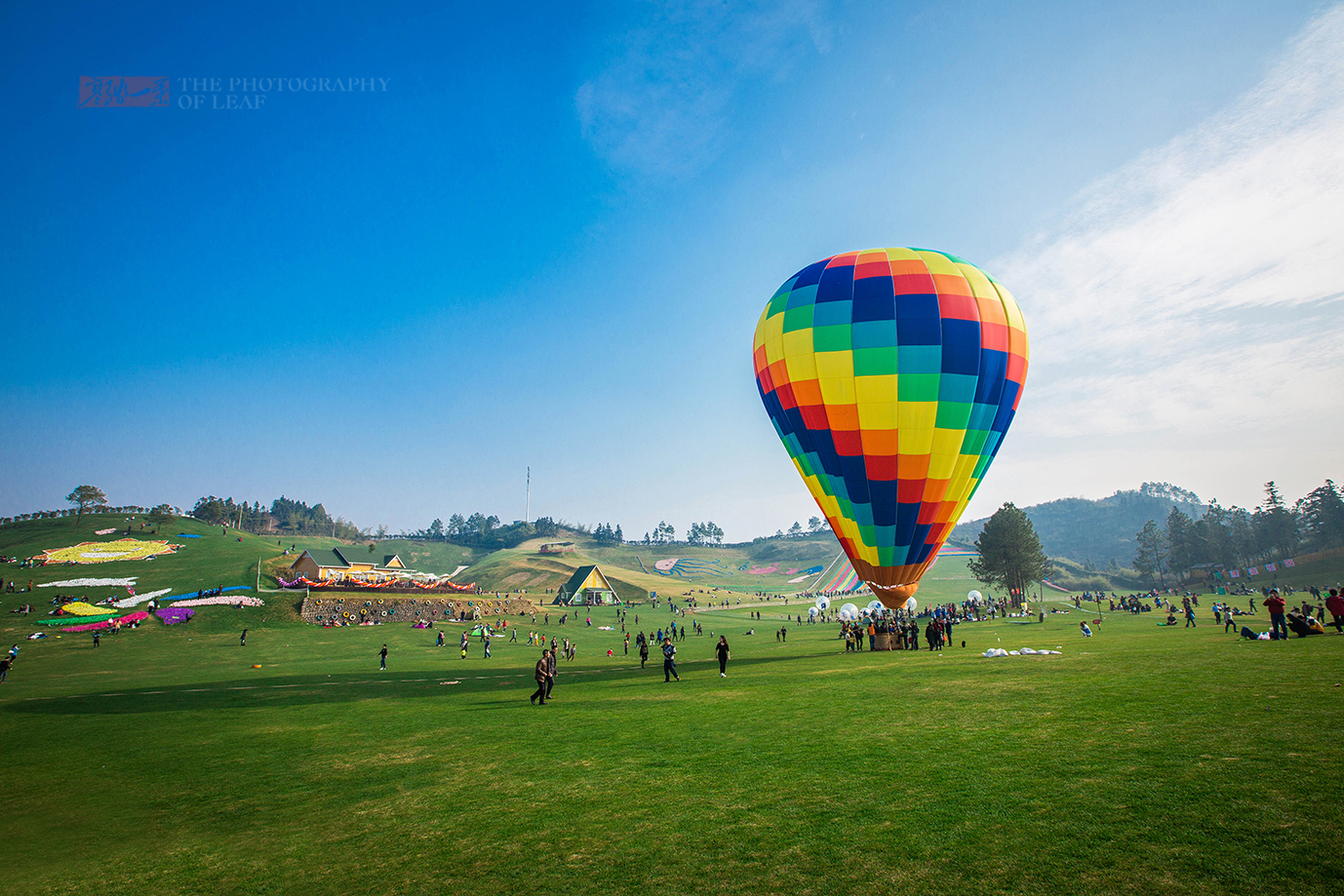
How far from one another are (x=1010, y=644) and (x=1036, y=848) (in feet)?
85.6

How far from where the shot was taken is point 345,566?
73.2 meters

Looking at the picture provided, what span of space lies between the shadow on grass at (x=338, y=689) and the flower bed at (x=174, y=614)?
29752mm

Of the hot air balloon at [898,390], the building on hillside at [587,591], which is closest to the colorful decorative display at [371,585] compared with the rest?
the building on hillside at [587,591]

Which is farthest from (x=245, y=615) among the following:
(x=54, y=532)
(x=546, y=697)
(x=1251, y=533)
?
(x=1251, y=533)

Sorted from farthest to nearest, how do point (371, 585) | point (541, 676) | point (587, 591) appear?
1. point (587, 591)
2. point (371, 585)
3. point (541, 676)

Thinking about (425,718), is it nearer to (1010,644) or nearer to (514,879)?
(514,879)

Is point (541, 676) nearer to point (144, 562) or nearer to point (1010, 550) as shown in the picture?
point (1010, 550)

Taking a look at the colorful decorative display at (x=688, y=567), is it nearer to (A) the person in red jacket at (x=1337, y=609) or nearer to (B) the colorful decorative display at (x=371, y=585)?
(B) the colorful decorative display at (x=371, y=585)

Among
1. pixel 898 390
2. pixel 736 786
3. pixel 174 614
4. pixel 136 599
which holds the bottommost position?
pixel 174 614

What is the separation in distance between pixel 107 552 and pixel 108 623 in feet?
115

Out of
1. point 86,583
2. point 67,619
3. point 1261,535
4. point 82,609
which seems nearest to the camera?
point 67,619

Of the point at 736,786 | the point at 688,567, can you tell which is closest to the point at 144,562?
the point at 736,786

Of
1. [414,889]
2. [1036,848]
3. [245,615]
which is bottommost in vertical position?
[245,615]

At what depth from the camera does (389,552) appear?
3189 inches
